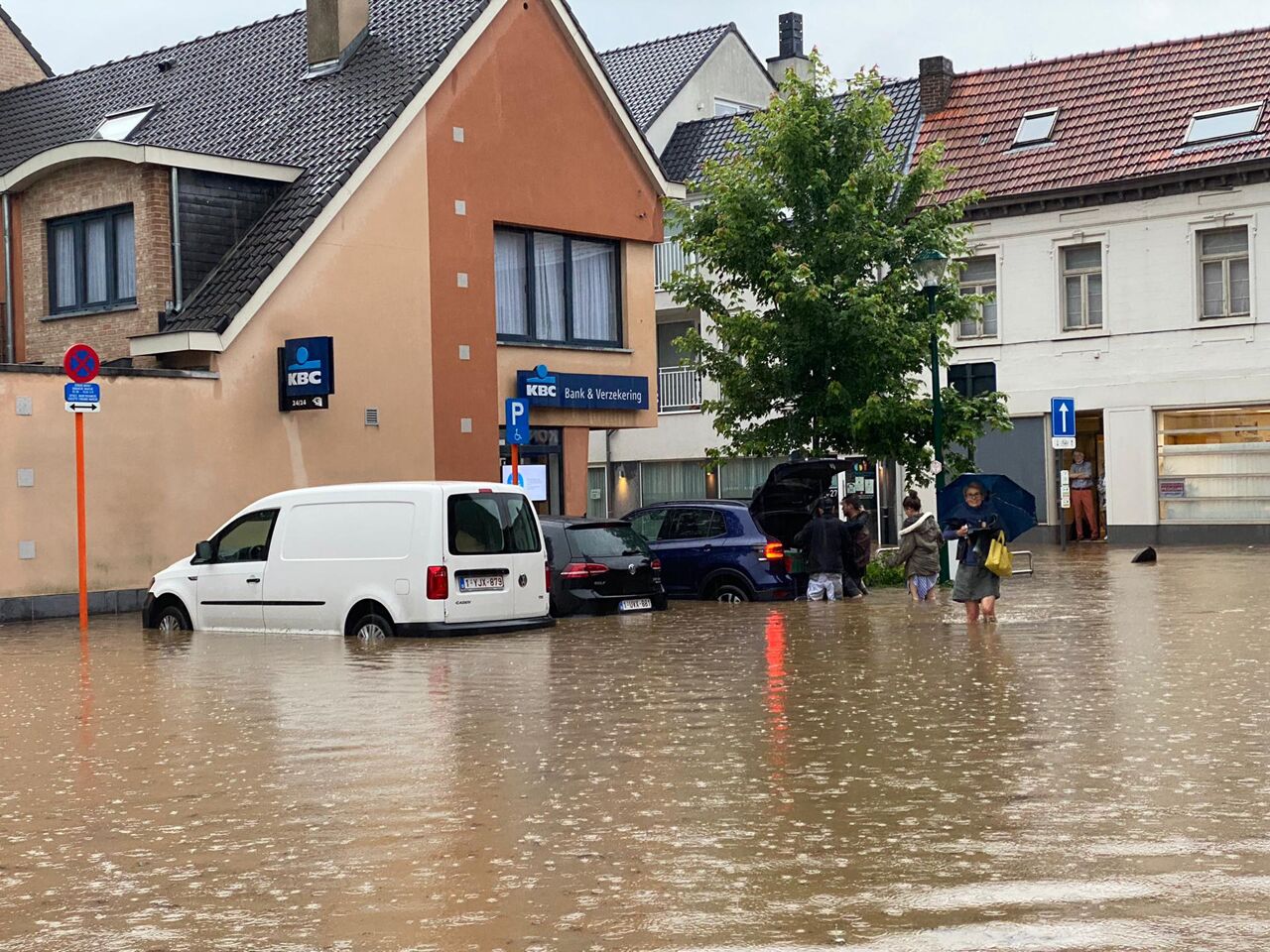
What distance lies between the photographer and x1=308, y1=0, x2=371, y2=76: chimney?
31219 millimetres

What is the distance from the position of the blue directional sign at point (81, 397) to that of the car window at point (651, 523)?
282 inches

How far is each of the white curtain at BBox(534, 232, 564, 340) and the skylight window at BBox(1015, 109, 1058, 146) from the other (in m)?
16.0

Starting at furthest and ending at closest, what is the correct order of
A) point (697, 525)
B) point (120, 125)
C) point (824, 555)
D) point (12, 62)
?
point (12, 62) → point (120, 125) → point (697, 525) → point (824, 555)

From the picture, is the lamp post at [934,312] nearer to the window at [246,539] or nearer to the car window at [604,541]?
the car window at [604,541]

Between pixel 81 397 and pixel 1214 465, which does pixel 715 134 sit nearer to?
pixel 1214 465

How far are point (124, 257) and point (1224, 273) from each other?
23.9 m

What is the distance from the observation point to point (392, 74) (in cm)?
2986

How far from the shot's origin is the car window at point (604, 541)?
21922 mm

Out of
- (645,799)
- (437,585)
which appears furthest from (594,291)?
(645,799)

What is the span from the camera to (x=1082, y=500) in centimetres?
4278

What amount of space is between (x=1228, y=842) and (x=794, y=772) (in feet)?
8.76

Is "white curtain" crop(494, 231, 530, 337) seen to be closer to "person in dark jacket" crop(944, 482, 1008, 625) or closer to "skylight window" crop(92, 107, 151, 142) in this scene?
"skylight window" crop(92, 107, 151, 142)

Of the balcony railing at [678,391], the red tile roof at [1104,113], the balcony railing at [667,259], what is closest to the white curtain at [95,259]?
the balcony railing at [678,391]

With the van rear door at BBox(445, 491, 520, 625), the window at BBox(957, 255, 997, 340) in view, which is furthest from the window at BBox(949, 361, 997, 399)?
the window at BBox(957, 255, 997, 340)
